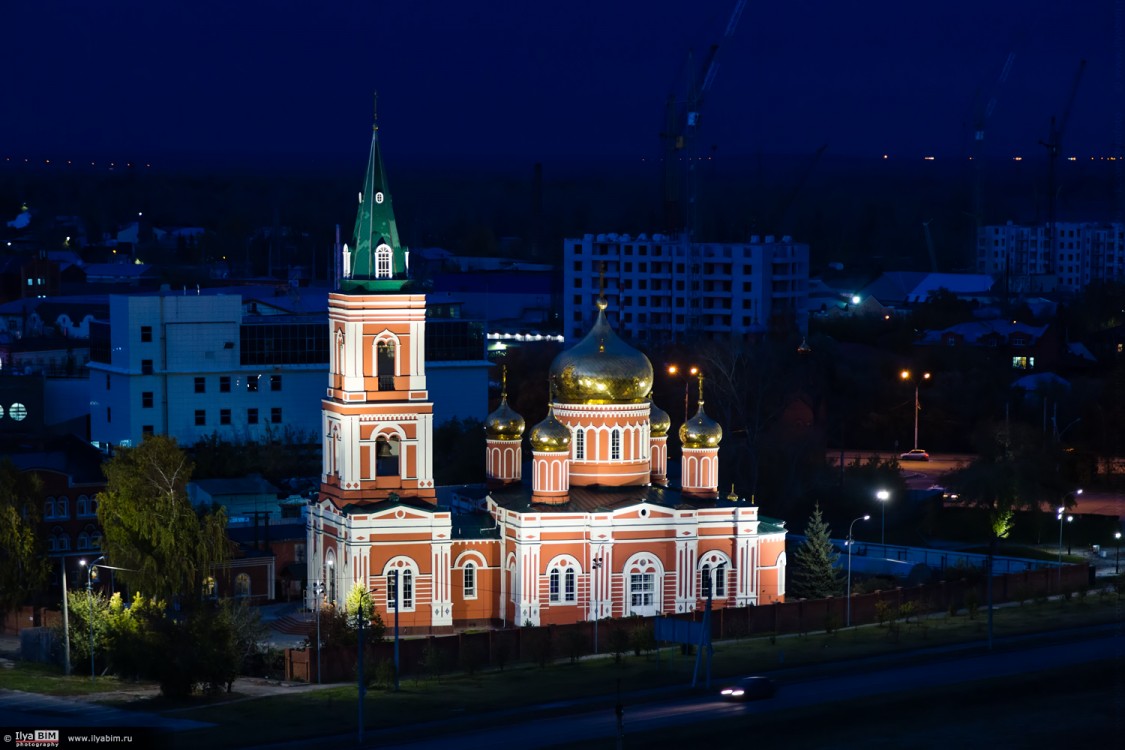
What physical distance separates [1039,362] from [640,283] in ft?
77.3

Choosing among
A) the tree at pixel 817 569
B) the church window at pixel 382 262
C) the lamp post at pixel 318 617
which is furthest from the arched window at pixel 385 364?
the tree at pixel 817 569

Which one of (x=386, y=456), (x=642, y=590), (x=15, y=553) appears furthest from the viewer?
(x=15, y=553)

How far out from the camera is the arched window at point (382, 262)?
52.7 meters

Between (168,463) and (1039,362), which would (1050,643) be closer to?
(168,463)

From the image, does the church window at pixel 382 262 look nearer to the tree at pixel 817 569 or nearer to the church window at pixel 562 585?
the church window at pixel 562 585

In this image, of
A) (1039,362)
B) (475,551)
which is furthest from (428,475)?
(1039,362)

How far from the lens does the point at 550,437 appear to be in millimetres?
52562

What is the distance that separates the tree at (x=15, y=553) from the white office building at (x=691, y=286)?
56.4m

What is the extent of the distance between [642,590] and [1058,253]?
11781cm

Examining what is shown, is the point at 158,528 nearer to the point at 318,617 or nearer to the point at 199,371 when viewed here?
the point at 318,617

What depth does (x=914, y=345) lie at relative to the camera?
331 feet

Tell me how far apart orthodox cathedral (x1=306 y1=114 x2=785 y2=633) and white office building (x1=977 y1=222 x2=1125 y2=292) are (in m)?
101

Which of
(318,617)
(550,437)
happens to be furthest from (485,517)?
(318,617)

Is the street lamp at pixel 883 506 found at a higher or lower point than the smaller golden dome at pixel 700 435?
lower
